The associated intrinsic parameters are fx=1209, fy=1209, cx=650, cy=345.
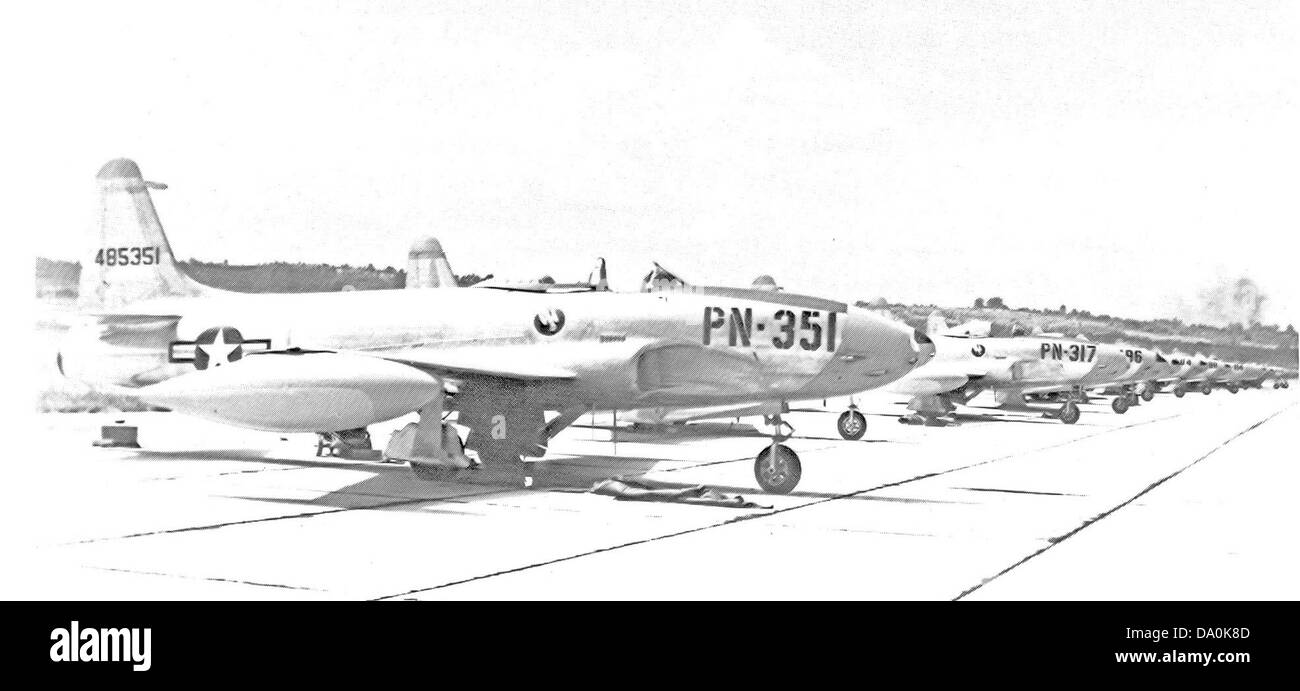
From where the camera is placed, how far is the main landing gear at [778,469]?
11414 mm

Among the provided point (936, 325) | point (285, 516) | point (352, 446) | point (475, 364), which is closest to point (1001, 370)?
point (936, 325)

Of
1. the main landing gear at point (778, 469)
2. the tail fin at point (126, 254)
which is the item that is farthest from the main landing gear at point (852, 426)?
the tail fin at point (126, 254)

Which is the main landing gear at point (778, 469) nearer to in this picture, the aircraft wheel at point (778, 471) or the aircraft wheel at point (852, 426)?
the aircraft wheel at point (778, 471)

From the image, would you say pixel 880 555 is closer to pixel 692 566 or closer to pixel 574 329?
pixel 692 566

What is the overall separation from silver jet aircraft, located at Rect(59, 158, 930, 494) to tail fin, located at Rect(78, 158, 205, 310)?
2.70 metres

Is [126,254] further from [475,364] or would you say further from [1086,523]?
[1086,523]

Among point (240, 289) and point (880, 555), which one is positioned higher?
point (240, 289)

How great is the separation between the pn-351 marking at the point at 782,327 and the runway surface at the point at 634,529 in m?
1.45

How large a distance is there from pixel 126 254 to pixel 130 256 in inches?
2.5

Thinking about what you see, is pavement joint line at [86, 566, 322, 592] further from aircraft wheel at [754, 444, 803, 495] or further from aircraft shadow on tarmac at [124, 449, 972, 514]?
aircraft wheel at [754, 444, 803, 495]

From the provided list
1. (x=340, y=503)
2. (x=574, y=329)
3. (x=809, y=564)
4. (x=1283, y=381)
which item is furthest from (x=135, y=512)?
(x=1283, y=381)

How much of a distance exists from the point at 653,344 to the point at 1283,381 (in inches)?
3888

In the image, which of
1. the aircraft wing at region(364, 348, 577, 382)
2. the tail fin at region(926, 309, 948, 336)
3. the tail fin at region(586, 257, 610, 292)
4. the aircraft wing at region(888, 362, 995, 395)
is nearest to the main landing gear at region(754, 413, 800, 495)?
the aircraft wing at region(364, 348, 577, 382)

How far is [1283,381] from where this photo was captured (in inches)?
3792
